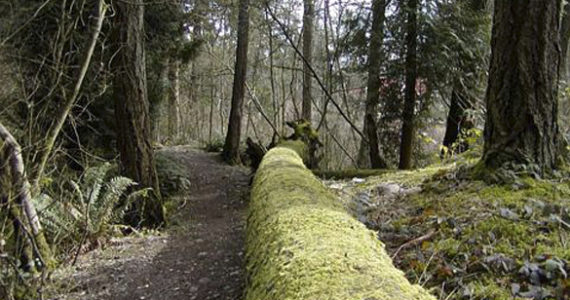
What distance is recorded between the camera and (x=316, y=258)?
191cm

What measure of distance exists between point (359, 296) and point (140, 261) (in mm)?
4069

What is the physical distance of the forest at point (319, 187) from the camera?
253 cm

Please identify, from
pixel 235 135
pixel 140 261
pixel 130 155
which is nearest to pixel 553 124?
pixel 140 261

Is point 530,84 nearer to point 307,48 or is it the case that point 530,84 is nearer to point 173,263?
point 173,263

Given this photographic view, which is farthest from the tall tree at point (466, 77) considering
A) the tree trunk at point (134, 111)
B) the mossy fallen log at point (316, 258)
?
the mossy fallen log at point (316, 258)

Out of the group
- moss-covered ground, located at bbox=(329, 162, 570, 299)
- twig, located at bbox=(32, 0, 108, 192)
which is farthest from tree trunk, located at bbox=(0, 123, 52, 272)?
moss-covered ground, located at bbox=(329, 162, 570, 299)

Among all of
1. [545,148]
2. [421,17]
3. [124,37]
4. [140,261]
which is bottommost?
[140,261]

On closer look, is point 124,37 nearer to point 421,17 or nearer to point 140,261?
point 140,261

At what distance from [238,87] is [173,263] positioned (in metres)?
8.08

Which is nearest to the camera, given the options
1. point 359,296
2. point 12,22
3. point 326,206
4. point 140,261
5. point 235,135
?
point 359,296

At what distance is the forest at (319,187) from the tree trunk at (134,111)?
0.02 m

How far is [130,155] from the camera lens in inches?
244

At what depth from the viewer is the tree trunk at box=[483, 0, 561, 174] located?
Result: 4.05 m

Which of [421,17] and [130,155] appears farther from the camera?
[421,17]
